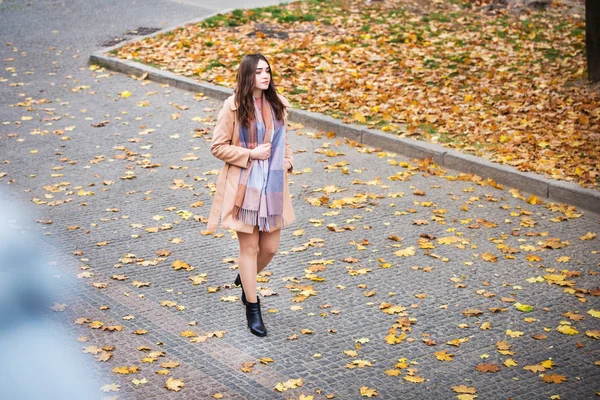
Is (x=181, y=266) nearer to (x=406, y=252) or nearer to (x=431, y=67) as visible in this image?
(x=406, y=252)

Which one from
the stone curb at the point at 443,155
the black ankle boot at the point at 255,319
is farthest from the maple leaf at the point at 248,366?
the stone curb at the point at 443,155

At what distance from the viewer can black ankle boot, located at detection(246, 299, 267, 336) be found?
598 cm

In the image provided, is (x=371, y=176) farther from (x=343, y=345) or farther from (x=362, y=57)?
(x=362, y=57)

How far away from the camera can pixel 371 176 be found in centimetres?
941

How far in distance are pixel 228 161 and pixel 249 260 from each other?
0.72 m

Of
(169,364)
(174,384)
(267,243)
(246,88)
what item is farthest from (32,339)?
(246,88)

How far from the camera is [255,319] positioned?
6016mm

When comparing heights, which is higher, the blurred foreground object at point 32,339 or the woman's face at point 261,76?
the woman's face at point 261,76

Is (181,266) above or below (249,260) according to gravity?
below

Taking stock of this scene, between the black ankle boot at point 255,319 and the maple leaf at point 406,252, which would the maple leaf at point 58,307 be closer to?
the black ankle boot at point 255,319

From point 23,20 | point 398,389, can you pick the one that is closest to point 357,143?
point 398,389

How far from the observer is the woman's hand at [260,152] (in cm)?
583

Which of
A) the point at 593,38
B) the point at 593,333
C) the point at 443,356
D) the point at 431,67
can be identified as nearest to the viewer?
the point at 443,356

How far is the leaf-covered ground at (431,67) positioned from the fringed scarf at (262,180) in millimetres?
4111
